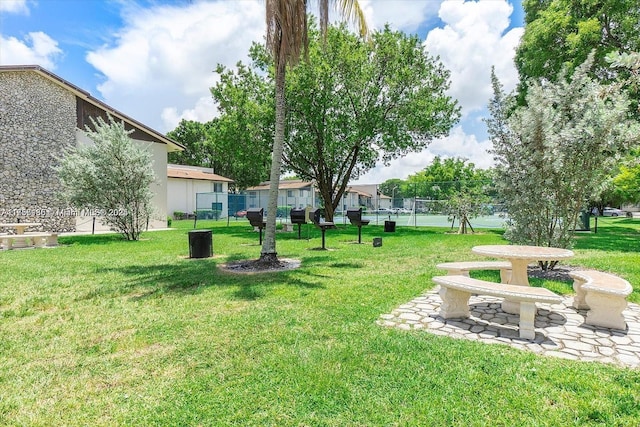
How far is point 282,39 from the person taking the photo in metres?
7.68

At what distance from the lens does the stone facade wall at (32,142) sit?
1486 cm

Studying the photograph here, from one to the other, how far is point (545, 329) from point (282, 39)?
7.19 meters

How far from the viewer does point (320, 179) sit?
1927 cm

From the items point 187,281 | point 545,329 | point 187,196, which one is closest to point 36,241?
point 187,281

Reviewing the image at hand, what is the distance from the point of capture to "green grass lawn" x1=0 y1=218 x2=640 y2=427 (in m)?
2.37

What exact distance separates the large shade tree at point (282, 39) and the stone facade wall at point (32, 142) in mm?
12034

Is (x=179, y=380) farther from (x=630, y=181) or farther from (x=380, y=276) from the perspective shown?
(x=630, y=181)

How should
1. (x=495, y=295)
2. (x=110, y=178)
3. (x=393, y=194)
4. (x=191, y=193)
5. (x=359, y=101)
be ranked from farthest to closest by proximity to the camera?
(x=191, y=193)
(x=393, y=194)
(x=359, y=101)
(x=110, y=178)
(x=495, y=295)

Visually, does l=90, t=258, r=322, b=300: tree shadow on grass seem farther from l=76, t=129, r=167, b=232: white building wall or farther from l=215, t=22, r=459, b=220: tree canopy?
l=76, t=129, r=167, b=232: white building wall

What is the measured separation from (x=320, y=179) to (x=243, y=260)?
11.2 meters

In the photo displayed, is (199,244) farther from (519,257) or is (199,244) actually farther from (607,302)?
(607,302)

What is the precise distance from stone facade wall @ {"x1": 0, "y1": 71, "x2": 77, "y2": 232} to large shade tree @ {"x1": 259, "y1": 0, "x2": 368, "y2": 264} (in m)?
12.0

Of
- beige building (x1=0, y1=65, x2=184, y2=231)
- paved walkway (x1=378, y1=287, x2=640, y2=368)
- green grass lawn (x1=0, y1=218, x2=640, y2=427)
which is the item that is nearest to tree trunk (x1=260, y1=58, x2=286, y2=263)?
green grass lawn (x1=0, y1=218, x2=640, y2=427)

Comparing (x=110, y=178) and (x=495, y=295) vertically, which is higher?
(x=110, y=178)
